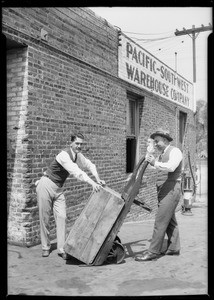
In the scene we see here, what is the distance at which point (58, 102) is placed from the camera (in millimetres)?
6230

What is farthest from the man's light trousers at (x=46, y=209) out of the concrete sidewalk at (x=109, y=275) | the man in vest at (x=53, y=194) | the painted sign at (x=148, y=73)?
the painted sign at (x=148, y=73)

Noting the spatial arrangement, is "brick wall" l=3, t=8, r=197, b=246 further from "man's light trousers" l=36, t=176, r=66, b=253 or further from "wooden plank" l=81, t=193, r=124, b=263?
"wooden plank" l=81, t=193, r=124, b=263

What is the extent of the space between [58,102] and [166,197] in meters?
2.61

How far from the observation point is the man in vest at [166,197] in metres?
4.91

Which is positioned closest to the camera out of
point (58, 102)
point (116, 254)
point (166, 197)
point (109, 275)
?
point (109, 275)

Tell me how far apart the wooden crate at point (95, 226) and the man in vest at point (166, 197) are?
73 cm

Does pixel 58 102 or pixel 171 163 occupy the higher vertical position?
pixel 58 102

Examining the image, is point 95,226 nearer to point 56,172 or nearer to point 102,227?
point 102,227

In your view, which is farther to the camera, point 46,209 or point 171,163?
point 46,209

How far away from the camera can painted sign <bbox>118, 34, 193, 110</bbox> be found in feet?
28.7

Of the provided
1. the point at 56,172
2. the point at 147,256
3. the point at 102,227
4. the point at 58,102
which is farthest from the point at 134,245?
the point at 58,102

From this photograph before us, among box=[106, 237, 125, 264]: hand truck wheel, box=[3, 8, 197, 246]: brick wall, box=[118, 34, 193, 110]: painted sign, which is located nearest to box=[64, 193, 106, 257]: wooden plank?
box=[106, 237, 125, 264]: hand truck wheel

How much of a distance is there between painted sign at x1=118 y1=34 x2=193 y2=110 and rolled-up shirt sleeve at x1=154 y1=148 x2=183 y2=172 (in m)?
3.98

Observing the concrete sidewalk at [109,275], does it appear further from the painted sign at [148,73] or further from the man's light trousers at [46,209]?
the painted sign at [148,73]
